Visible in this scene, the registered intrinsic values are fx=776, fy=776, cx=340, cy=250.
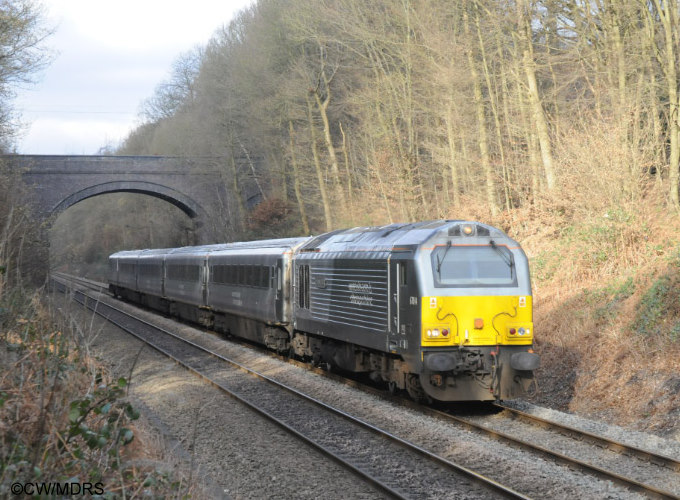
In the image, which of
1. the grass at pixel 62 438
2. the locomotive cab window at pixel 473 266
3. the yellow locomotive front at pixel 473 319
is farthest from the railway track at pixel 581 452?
the grass at pixel 62 438

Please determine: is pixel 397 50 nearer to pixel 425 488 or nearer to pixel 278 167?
pixel 278 167

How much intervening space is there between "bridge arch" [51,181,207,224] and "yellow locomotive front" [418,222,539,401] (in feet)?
138

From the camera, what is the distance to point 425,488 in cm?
751

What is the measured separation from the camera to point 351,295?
1286 centimetres

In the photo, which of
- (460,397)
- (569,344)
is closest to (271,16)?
(569,344)

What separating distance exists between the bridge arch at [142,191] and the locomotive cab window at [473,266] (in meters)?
42.1

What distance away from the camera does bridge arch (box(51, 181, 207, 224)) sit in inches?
1949

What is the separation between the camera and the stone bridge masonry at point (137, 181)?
48.7 m

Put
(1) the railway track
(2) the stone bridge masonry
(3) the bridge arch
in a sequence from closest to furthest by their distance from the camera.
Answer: (1) the railway track, (2) the stone bridge masonry, (3) the bridge arch

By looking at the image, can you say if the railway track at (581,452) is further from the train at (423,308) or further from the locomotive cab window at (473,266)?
the locomotive cab window at (473,266)

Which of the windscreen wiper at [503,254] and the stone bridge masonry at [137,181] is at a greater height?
the stone bridge masonry at [137,181]

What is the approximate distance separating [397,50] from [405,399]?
61.5ft

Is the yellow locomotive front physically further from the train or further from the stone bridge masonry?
the stone bridge masonry

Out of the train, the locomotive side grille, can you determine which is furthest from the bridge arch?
the locomotive side grille
